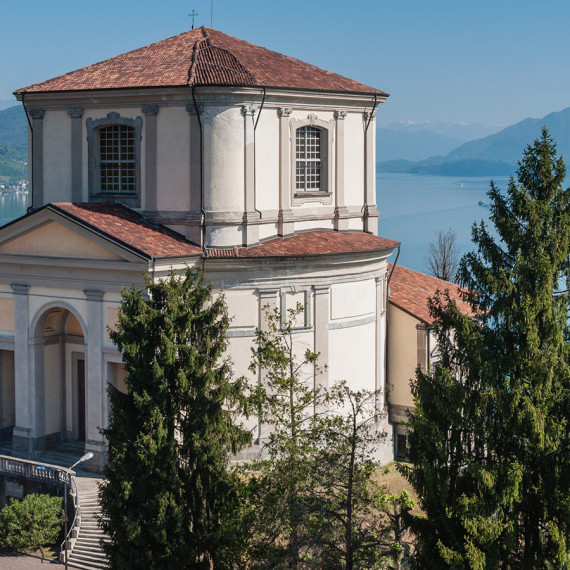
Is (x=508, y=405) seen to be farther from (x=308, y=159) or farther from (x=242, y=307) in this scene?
(x=308, y=159)

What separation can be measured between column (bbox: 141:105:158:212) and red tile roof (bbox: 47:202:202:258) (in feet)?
2.01

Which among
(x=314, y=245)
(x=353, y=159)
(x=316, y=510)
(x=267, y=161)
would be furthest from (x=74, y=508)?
(x=353, y=159)

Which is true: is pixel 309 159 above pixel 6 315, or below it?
above

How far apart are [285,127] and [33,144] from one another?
28.2 ft

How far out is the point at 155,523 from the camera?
23.7 m

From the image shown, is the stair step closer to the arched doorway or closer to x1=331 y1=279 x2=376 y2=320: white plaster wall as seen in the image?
the arched doorway

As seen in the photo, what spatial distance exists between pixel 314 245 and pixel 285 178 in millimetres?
2353

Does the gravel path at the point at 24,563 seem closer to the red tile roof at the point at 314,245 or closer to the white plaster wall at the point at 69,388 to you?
the white plaster wall at the point at 69,388

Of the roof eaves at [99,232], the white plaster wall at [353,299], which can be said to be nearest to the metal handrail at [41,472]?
the roof eaves at [99,232]

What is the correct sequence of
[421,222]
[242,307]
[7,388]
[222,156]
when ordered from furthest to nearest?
[421,222], [7,388], [222,156], [242,307]

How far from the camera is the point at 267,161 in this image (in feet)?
107

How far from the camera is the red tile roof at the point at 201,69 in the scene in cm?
3156

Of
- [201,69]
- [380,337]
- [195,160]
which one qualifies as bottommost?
[380,337]

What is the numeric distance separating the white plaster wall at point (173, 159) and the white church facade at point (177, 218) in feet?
0.12
